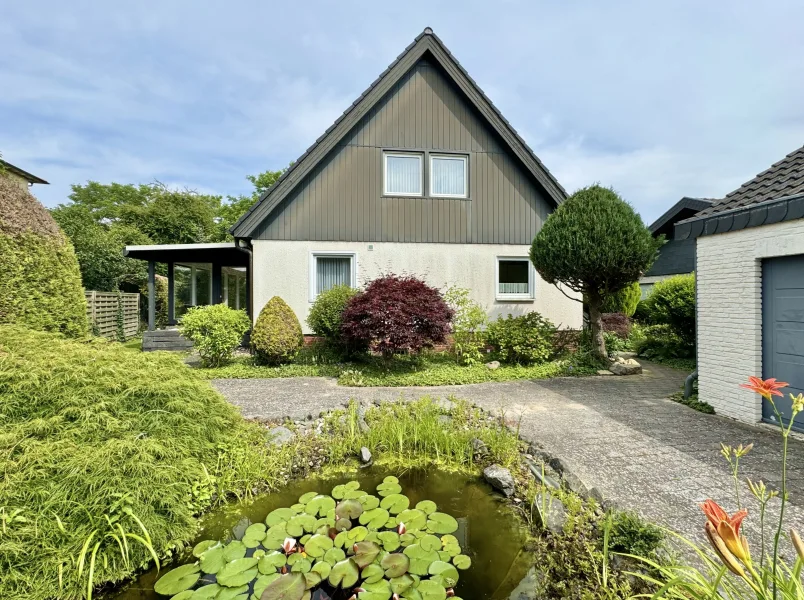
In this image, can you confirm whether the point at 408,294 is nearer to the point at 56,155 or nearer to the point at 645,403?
the point at 645,403

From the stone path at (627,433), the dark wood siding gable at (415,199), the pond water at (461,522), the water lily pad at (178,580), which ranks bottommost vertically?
the pond water at (461,522)

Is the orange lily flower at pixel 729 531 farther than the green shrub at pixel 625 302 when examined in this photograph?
No

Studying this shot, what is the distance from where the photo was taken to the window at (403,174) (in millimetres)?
9961

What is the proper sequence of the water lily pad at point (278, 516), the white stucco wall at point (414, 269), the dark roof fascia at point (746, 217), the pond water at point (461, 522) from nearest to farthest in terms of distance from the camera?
the pond water at point (461, 522) < the water lily pad at point (278, 516) < the dark roof fascia at point (746, 217) < the white stucco wall at point (414, 269)

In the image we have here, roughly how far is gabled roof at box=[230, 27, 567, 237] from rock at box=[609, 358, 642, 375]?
4.41 meters

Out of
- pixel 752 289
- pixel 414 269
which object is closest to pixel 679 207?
pixel 414 269

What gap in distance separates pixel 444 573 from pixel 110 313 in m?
13.9

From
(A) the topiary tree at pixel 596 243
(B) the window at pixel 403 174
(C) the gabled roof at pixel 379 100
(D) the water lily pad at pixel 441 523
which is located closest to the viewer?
(D) the water lily pad at pixel 441 523

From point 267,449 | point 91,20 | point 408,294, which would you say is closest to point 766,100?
point 408,294

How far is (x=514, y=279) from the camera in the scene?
10445mm

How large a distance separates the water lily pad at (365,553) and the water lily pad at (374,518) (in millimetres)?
254

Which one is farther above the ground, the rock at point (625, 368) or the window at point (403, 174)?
the window at point (403, 174)

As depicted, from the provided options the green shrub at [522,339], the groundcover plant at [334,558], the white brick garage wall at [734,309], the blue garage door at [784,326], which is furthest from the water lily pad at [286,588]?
the green shrub at [522,339]

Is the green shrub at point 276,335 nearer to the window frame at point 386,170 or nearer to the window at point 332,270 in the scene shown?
the window at point 332,270
